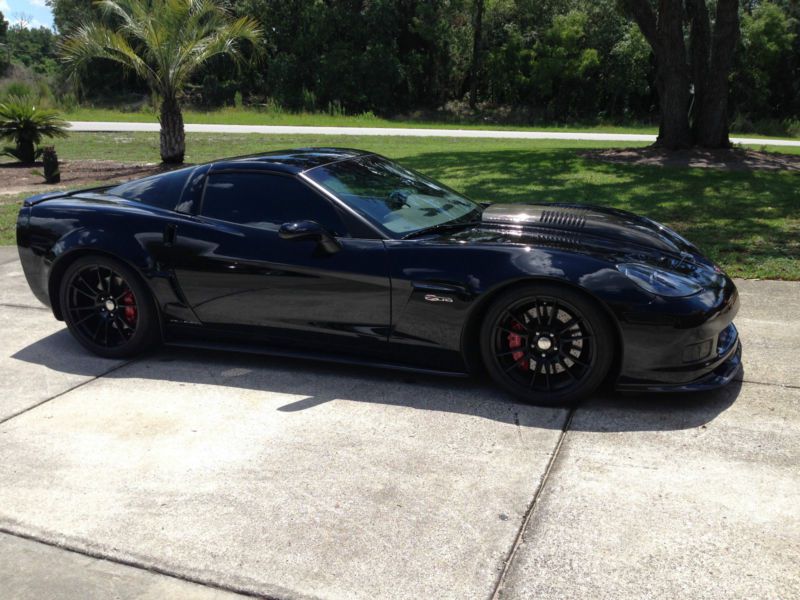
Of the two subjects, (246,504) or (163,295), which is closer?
(246,504)

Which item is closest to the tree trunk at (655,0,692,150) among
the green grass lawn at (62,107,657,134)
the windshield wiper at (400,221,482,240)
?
the windshield wiper at (400,221,482,240)

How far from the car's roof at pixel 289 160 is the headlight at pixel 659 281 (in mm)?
2046

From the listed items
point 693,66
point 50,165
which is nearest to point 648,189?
point 693,66

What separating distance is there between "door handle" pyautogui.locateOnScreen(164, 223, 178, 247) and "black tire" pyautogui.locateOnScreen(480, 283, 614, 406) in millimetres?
2064

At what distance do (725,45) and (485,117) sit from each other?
24.9 m

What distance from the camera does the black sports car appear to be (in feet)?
13.7

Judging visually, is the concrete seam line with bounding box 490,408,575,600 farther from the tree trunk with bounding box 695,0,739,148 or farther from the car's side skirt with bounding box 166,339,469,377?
the tree trunk with bounding box 695,0,739,148

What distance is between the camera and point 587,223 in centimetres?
491

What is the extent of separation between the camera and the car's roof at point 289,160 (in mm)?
5062

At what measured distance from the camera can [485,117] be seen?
1507 inches

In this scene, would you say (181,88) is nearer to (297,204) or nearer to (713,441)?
(297,204)

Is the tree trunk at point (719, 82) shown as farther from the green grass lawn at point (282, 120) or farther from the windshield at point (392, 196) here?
the green grass lawn at point (282, 120)

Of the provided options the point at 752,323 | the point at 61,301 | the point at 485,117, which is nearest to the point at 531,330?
the point at 752,323

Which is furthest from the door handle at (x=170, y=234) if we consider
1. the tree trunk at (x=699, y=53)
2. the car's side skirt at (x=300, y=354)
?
the tree trunk at (x=699, y=53)
